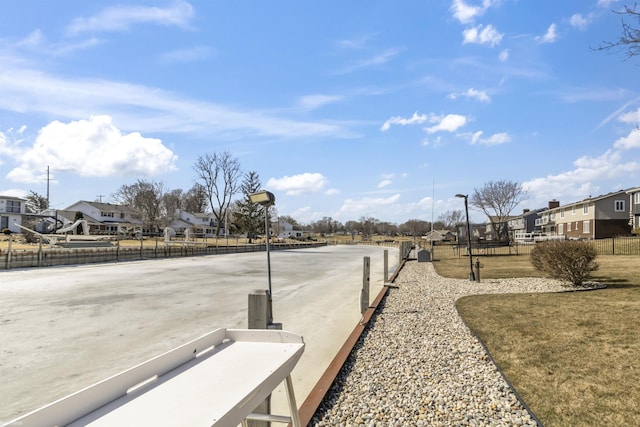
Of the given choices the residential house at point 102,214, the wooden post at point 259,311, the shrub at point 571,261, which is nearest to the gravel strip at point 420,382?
the wooden post at point 259,311

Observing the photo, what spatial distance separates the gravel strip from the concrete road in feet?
2.10

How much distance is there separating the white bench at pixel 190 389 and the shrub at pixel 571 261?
1054cm

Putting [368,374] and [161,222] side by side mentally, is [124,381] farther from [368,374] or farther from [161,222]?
[161,222]

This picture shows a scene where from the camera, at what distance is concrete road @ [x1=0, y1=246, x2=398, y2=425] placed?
514 centimetres

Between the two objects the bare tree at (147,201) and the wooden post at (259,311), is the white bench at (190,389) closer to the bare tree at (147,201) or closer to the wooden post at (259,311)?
the wooden post at (259,311)

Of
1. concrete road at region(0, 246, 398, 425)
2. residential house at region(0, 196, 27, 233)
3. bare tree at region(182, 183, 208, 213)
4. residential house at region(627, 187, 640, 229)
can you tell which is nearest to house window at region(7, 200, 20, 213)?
residential house at region(0, 196, 27, 233)

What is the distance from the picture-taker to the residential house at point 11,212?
54.4 metres

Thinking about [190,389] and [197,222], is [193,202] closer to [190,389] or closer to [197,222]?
[197,222]

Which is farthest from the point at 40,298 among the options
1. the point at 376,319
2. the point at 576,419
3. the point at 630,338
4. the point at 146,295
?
the point at 630,338

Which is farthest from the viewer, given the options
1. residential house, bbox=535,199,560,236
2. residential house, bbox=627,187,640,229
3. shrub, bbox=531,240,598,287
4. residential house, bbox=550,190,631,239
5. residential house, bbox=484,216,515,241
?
residential house, bbox=535,199,560,236

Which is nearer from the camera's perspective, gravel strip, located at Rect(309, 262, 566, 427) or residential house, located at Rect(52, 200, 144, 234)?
gravel strip, located at Rect(309, 262, 566, 427)

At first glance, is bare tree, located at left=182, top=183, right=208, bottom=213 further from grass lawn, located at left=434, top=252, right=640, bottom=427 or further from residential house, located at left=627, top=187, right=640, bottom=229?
grass lawn, located at left=434, top=252, right=640, bottom=427

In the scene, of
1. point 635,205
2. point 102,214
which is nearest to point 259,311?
point 635,205

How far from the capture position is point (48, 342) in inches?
259
